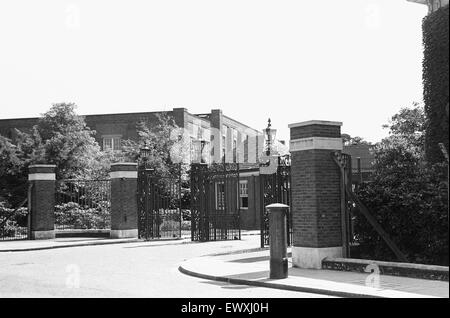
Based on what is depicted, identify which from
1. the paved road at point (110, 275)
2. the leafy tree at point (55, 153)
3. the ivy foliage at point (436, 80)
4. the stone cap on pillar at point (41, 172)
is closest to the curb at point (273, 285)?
the paved road at point (110, 275)

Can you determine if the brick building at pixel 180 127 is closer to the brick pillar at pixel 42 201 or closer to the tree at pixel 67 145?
the tree at pixel 67 145

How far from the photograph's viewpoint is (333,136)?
14.1 metres

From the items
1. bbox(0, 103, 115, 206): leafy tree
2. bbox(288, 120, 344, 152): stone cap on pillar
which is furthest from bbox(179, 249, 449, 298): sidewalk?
bbox(0, 103, 115, 206): leafy tree

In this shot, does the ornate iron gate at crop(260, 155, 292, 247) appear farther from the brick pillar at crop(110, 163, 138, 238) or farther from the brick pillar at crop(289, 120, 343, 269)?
the brick pillar at crop(110, 163, 138, 238)

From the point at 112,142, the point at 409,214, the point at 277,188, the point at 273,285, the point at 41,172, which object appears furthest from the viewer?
the point at 112,142

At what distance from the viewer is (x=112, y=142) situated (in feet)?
171

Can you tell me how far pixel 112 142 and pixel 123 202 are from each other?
26.7 meters

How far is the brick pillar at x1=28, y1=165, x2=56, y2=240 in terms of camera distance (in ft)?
85.2

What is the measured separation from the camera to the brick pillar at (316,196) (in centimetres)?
1365

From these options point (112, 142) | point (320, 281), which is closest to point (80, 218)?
point (320, 281)

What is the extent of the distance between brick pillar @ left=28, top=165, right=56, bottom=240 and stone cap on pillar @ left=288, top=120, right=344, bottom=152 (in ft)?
50.3

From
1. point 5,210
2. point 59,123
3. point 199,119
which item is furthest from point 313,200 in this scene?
point 199,119

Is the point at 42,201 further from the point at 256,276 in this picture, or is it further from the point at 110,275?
the point at 256,276

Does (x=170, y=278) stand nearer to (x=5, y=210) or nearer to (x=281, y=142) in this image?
(x=5, y=210)
